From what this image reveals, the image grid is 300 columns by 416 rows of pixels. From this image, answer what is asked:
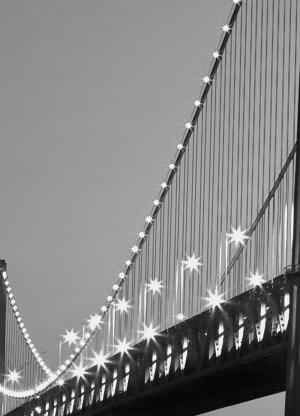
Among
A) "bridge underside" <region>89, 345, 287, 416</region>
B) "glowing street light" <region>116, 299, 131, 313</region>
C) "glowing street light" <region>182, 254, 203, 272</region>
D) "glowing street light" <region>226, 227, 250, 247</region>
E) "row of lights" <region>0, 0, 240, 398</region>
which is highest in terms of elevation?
"row of lights" <region>0, 0, 240, 398</region>

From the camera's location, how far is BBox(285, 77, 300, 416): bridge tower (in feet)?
71.6

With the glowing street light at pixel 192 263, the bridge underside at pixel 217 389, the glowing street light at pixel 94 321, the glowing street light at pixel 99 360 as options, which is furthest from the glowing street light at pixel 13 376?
the glowing street light at pixel 192 263

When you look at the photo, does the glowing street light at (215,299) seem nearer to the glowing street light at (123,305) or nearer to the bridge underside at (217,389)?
the bridge underside at (217,389)

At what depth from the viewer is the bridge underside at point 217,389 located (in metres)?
27.9

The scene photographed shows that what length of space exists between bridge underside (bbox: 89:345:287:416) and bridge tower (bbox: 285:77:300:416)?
9.15 ft

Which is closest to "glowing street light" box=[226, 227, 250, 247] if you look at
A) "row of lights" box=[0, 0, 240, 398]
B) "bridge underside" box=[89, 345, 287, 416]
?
"row of lights" box=[0, 0, 240, 398]

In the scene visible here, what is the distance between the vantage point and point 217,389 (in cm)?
3288

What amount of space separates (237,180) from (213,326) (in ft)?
13.2

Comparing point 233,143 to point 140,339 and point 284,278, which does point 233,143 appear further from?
point 284,278

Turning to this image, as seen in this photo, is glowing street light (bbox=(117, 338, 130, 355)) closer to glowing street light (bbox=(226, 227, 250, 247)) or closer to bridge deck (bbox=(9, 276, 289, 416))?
bridge deck (bbox=(9, 276, 289, 416))

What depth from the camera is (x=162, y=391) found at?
116ft

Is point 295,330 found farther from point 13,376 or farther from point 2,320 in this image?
point 2,320

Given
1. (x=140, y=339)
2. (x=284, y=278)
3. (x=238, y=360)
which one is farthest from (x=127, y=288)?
(x=284, y=278)

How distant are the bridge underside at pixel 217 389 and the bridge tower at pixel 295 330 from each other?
279 cm
